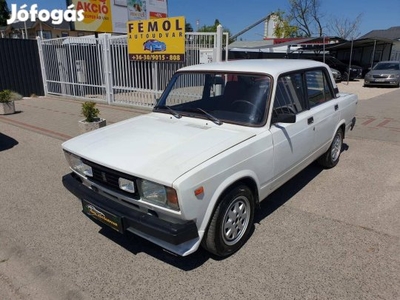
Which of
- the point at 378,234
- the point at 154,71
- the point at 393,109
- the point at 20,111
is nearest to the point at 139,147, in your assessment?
the point at 378,234

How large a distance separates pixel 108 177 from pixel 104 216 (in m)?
0.36

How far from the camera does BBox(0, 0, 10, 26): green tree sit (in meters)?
41.9

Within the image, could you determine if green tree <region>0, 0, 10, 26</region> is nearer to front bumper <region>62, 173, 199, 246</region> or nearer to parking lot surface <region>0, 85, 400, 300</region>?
parking lot surface <region>0, 85, 400, 300</region>

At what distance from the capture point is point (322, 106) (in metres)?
4.23

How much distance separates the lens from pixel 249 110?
3188 millimetres

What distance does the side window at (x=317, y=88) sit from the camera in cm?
404

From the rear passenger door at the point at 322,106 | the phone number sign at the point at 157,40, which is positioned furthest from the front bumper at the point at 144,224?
the phone number sign at the point at 157,40

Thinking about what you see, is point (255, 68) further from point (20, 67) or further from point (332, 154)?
point (20, 67)

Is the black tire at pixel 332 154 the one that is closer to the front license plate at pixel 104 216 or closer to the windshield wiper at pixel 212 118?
the windshield wiper at pixel 212 118

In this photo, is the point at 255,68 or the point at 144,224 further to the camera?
the point at 255,68

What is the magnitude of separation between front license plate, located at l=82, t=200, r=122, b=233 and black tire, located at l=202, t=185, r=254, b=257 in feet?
2.48

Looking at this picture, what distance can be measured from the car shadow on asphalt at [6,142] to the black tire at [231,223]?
18.2 feet

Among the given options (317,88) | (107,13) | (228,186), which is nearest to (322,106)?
(317,88)

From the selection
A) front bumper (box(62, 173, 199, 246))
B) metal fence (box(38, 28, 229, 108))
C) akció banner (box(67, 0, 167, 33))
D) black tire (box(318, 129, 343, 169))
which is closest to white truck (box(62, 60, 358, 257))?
front bumper (box(62, 173, 199, 246))
